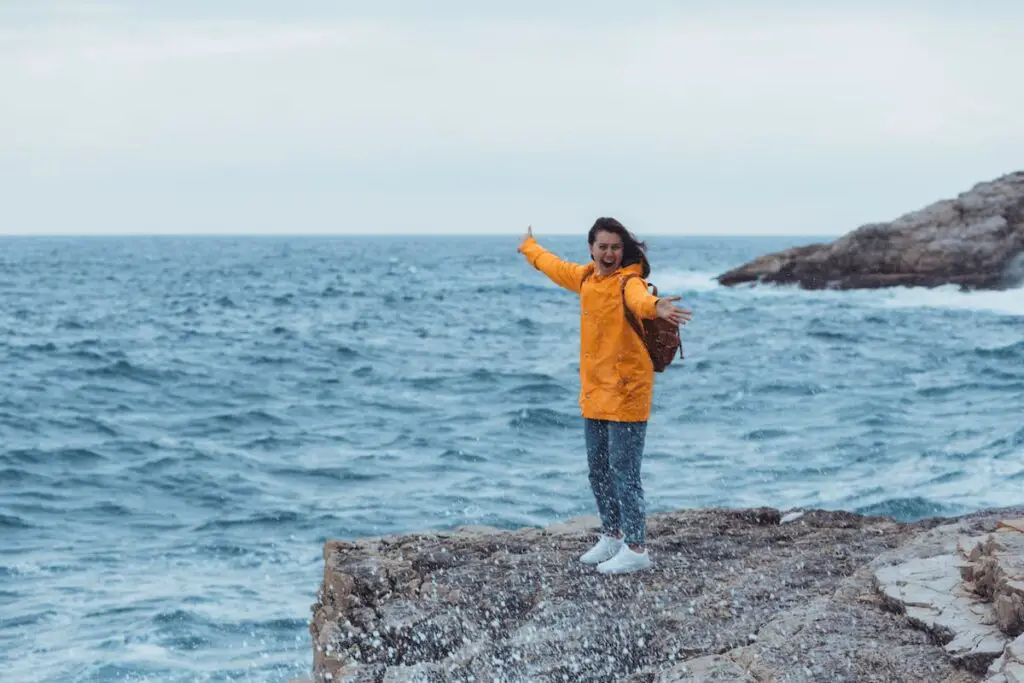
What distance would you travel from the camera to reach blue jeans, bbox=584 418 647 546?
19.0 feet

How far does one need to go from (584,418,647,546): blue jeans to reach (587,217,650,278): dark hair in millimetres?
812

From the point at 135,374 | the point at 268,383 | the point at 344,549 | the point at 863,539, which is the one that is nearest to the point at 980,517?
the point at 863,539

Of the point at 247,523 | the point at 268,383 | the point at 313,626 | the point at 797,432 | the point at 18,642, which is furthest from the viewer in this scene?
the point at 268,383

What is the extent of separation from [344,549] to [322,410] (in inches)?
465

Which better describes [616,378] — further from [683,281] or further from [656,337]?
[683,281]

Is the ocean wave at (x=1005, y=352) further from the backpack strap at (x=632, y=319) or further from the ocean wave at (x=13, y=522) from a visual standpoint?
the backpack strap at (x=632, y=319)

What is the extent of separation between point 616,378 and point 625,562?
0.92m

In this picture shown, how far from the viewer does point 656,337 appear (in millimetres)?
5672

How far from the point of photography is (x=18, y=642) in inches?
318

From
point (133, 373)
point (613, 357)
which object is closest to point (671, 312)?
point (613, 357)

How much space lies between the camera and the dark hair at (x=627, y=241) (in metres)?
5.77

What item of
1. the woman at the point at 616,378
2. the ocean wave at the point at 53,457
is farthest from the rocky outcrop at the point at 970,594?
the ocean wave at the point at 53,457

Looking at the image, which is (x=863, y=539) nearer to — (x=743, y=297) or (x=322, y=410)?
(x=322, y=410)

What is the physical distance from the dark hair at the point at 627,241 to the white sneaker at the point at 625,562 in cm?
140
